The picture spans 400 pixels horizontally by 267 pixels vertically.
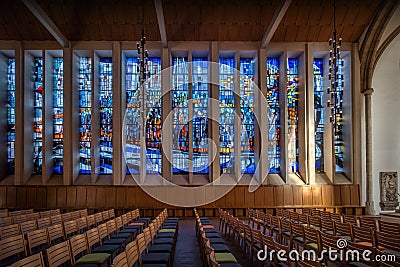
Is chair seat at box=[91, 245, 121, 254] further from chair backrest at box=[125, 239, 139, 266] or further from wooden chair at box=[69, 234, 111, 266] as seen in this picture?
chair backrest at box=[125, 239, 139, 266]

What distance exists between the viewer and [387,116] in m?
17.7

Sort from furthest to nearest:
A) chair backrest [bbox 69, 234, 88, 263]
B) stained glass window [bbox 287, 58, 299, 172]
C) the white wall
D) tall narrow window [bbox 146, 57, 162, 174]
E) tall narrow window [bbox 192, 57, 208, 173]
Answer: stained glass window [bbox 287, 58, 299, 172] → tall narrow window [bbox 146, 57, 162, 174] → tall narrow window [bbox 192, 57, 208, 173] → the white wall → chair backrest [bbox 69, 234, 88, 263]

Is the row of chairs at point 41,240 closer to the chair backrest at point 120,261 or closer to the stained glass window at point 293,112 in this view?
the chair backrest at point 120,261

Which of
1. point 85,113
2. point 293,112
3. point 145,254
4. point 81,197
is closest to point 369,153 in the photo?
point 293,112

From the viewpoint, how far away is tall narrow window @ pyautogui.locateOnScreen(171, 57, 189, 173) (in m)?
18.0

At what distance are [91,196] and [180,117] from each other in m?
4.67

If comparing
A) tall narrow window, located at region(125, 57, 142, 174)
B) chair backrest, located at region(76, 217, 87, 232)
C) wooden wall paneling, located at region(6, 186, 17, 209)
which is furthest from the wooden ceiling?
chair backrest, located at region(76, 217, 87, 232)

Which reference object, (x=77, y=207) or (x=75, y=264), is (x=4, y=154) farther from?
(x=75, y=264)

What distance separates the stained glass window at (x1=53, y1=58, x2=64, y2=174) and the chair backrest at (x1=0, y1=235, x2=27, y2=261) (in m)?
12.1

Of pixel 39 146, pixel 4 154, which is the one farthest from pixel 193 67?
pixel 4 154

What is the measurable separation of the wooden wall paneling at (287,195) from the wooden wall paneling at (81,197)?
301 inches

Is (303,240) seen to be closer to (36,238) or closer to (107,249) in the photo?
(107,249)

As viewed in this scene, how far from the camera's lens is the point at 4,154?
17.8 m

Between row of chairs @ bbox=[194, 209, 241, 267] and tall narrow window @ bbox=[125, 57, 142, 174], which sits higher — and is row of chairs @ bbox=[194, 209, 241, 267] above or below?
below
